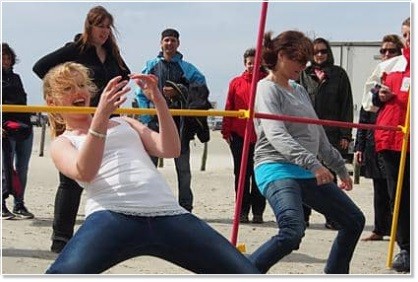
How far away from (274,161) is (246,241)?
6.53 ft

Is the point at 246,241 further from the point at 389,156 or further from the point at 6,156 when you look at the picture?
the point at 6,156

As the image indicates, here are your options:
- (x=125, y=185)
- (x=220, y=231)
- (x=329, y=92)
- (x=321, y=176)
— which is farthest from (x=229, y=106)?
(x=125, y=185)

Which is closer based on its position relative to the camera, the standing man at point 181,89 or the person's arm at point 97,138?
the person's arm at point 97,138

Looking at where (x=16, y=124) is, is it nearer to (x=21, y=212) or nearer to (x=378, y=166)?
(x=21, y=212)

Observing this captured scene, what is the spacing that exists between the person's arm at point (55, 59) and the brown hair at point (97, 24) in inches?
3.1

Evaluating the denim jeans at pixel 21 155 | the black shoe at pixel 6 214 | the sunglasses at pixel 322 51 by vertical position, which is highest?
the sunglasses at pixel 322 51

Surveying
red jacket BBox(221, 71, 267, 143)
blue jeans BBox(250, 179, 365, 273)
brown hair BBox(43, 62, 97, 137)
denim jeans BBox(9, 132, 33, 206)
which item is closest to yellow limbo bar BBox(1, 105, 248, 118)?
brown hair BBox(43, 62, 97, 137)

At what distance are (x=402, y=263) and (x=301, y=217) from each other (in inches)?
55.1

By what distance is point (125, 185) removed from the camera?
3.05 m

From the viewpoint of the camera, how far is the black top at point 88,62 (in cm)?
537

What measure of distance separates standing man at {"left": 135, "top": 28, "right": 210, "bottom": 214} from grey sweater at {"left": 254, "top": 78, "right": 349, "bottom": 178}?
2.16 meters

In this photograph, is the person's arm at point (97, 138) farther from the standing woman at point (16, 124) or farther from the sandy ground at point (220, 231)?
the standing woman at point (16, 124)

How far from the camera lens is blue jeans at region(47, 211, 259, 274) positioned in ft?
9.49

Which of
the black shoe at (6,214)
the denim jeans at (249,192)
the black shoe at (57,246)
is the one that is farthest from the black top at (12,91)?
the denim jeans at (249,192)
